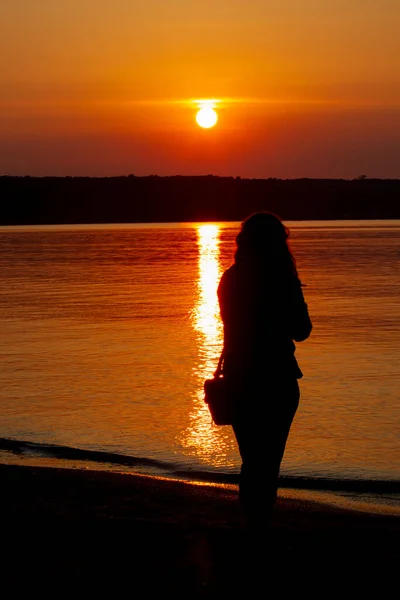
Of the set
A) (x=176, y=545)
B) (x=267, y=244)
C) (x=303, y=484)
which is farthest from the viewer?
(x=303, y=484)

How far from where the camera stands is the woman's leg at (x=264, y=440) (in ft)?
17.5

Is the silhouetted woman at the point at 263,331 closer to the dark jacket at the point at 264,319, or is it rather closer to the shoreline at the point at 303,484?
the dark jacket at the point at 264,319

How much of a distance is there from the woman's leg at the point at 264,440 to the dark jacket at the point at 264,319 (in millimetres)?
129

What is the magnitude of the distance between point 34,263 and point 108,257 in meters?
6.56

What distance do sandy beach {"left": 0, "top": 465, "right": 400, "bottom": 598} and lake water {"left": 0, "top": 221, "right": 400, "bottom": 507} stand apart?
198 cm

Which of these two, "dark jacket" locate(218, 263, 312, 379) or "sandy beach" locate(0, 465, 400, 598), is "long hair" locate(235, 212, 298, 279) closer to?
"dark jacket" locate(218, 263, 312, 379)

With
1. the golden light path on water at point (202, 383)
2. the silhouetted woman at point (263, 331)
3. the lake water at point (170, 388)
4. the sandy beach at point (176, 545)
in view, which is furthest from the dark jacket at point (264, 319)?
the golden light path on water at point (202, 383)

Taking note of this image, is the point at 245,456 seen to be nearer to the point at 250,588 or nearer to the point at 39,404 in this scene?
the point at 250,588

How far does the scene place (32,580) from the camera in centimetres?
513

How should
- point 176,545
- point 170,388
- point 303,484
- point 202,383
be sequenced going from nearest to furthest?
point 176,545 < point 303,484 < point 170,388 < point 202,383

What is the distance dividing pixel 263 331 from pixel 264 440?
0.59 m

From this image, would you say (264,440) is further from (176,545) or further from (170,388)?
(170,388)

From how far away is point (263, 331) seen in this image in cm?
532

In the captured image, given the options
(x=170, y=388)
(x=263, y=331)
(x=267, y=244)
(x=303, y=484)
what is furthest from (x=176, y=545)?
(x=170, y=388)
